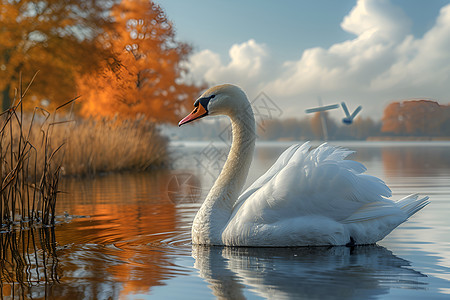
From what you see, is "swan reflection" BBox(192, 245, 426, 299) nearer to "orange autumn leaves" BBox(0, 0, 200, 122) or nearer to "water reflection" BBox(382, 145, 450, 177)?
"water reflection" BBox(382, 145, 450, 177)

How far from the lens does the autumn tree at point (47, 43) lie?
86.1 feet

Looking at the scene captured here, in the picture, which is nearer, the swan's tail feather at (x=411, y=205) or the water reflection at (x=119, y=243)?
the water reflection at (x=119, y=243)

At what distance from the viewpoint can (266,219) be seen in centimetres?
495

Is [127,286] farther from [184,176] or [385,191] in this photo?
[184,176]

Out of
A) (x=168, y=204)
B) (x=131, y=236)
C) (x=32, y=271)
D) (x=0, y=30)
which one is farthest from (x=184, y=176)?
(x=0, y=30)

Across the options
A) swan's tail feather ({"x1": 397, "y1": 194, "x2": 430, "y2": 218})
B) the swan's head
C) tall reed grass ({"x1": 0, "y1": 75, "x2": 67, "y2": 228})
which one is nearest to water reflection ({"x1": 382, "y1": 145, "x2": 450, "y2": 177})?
swan's tail feather ({"x1": 397, "y1": 194, "x2": 430, "y2": 218})

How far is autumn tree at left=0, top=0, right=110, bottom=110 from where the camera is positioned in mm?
26250

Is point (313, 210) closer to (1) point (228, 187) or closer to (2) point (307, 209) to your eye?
(2) point (307, 209)

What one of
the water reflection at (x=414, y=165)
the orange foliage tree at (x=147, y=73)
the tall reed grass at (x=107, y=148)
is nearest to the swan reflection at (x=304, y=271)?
the water reflection at (x=414, y=165)

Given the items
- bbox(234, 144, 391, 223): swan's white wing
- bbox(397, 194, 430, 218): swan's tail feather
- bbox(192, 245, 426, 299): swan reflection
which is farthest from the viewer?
bbox(397, 194, 430, 218): swan's tail feather

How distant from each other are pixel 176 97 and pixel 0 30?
844 cm

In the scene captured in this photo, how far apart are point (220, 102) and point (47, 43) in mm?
23148

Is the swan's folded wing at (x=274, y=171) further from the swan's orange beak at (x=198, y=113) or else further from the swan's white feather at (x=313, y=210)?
the swan's orange beak at (x=198, y=113)

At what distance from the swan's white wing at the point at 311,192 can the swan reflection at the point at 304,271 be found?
31cm
